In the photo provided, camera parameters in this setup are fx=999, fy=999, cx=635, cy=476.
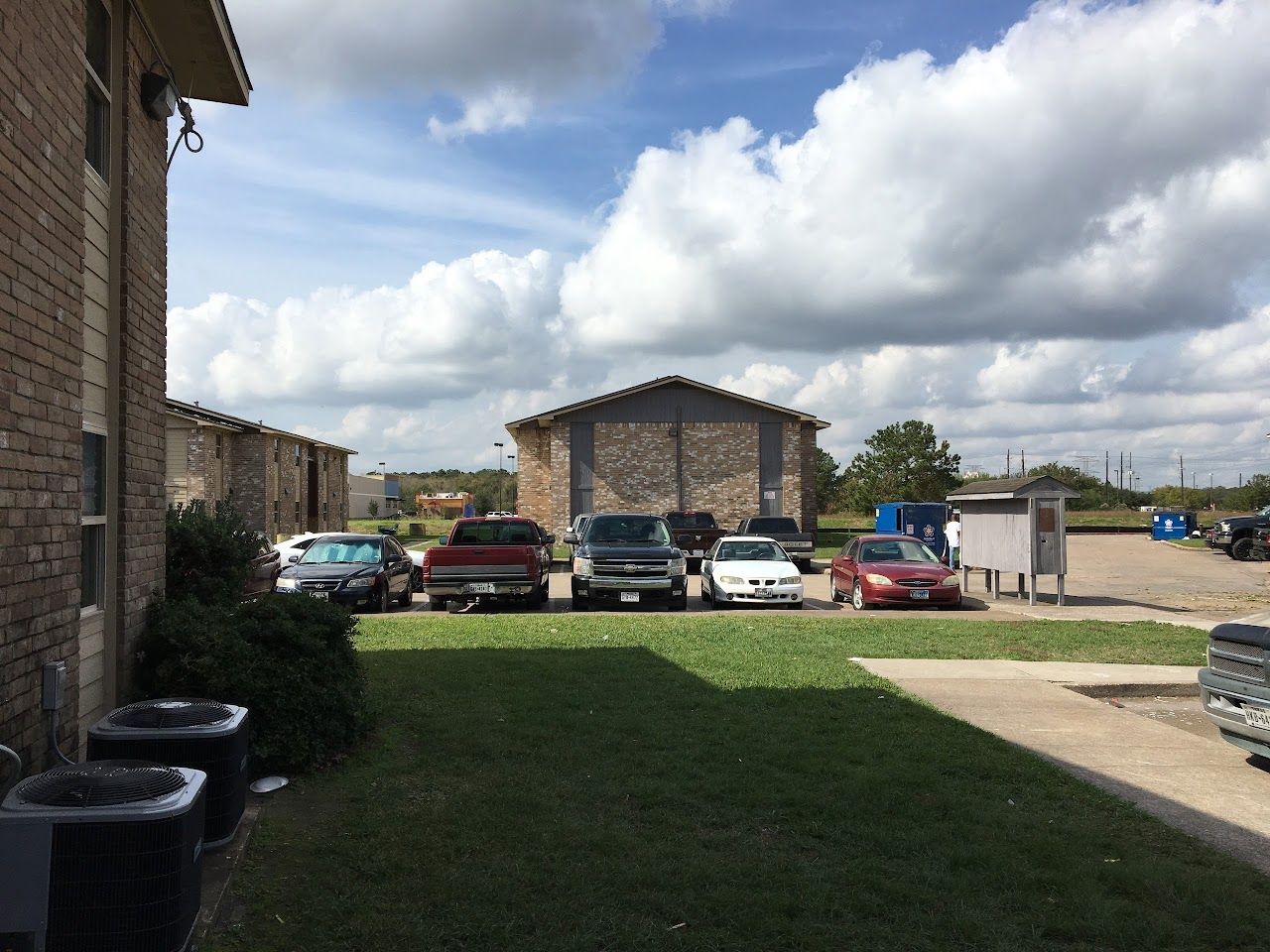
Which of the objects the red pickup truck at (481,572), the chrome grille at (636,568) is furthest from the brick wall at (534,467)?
the chrome grille at (636,568)

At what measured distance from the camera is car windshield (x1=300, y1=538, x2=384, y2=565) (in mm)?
18428

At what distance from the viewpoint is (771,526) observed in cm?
3238

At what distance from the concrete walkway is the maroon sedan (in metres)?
5.99

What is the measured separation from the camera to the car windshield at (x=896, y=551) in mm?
19000

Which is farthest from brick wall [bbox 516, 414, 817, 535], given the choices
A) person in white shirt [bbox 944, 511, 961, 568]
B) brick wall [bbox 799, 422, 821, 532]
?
person in white shirt [bbox 944, 511, 961, 568]

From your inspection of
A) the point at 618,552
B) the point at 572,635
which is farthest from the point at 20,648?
the point at 618,552

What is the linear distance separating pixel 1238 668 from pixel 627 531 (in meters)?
12.4

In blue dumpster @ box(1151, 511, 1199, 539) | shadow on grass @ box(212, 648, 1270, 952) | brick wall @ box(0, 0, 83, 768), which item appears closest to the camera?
shadow on grass @ box(212, 648, 1270, 952)

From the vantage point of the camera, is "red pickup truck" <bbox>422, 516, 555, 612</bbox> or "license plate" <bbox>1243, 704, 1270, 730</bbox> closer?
"license plate" <bbox>1243, 704, 1270, 730</bbox>

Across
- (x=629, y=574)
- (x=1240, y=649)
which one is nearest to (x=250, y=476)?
(x=629, y=574)

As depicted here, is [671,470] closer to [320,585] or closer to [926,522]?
[926,522]

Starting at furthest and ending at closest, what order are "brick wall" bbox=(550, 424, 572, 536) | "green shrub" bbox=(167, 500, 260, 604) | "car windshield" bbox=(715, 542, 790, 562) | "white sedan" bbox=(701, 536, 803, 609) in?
"brick wall" bbox=(550, 424, 572, 536)
"car windshield" bbox=(715, 542, 790, 562)
"white sedan" bbox=(701, 536, 803, 609)
"green shrub" bbox=(167, 500, 260, 604)

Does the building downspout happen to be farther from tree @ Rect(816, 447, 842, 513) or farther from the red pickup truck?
tree @ Rect(816, 447, 842, 513)

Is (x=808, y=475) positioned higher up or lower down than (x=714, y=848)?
higher up
